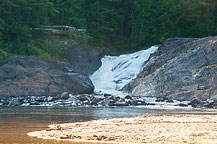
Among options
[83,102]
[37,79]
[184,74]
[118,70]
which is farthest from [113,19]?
[83,102]

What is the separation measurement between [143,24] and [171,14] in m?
3.66

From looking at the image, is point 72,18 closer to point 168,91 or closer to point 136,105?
point 168,91

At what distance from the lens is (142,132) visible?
11883mm

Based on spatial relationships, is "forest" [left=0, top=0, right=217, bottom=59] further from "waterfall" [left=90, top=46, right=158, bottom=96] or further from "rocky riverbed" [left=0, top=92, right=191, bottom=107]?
"rocky riverbed" [left=0, top=92, right=191, bottom=107]

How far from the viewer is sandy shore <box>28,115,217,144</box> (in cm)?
1073

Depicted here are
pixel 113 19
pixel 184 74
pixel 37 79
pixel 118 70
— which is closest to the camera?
pixel 184 74

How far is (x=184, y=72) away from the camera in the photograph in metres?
32.5

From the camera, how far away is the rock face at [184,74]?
29.3m

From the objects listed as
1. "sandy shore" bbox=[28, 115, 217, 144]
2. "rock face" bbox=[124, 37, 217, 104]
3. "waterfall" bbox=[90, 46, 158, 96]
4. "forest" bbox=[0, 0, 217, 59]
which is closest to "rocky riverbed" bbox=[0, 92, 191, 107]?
"rock face" bbox=[124, 37, 217, 104]

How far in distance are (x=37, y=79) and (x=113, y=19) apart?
2315 cm

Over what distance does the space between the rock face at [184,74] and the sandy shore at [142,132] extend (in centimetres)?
1286

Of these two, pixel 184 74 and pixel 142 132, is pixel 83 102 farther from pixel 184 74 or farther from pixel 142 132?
pixel 142 132

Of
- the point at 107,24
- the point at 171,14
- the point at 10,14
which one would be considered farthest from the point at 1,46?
the point at 171,14

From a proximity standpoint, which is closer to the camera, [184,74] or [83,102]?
[83,102]
